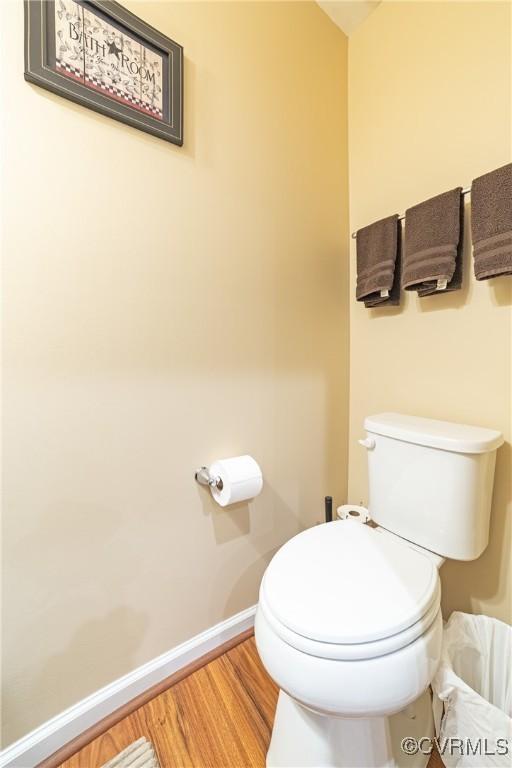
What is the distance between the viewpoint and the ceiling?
4.17 feet

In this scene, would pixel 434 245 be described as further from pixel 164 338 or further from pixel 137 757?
pixel 137 757

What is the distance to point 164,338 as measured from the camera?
0.95 m

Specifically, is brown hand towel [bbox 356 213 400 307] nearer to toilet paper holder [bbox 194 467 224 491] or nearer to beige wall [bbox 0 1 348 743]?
beige wall [bbox 0 1 348 743]

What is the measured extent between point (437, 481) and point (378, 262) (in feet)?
2.58

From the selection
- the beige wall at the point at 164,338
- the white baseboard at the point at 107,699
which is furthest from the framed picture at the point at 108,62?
the white baseboard at the point at 107,699

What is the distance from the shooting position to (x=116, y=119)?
0.84 m

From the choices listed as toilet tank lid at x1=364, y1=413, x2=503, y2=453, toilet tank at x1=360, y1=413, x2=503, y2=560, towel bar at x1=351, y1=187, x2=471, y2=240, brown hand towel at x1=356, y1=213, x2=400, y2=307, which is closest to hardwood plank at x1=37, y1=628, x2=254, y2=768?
toilet tank at x1=360, y1=413, x2=503, y2=560

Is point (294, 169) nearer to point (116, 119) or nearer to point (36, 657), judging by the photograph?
point (116, 119)

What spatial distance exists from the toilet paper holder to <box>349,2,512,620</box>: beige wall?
23.9 inches

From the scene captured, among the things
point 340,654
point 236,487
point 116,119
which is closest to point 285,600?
point 340,654

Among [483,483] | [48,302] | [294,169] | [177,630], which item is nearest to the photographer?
[48,302]

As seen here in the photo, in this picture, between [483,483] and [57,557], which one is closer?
[57,557]

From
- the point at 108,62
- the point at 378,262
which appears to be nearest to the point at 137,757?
the point at 378,262

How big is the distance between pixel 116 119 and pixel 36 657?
136cm
